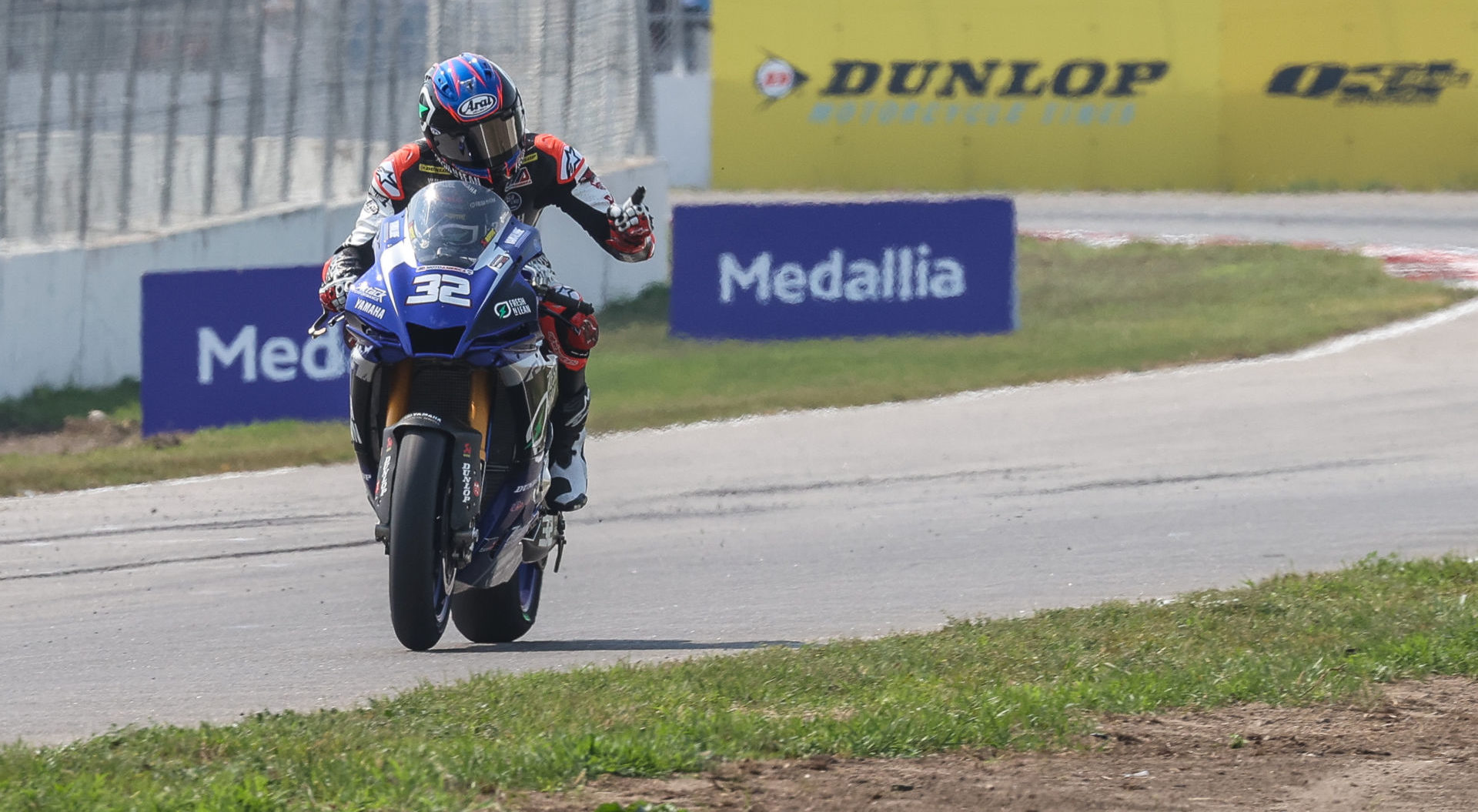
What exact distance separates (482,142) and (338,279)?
2.18ft

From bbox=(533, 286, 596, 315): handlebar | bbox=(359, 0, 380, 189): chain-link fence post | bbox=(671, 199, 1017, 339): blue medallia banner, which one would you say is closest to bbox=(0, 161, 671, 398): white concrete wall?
bbox=(359, 0, 380, 189): chain-link fence post

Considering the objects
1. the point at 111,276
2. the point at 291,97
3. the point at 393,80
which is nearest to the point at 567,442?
the point at 111,276

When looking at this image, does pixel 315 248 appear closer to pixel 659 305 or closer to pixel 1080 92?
pixel 659 305

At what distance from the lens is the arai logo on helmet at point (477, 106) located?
6.48m

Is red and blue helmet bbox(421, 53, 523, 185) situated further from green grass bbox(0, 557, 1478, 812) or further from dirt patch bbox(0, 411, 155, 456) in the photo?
dirt patch bbox(0, 411, 155, 456)

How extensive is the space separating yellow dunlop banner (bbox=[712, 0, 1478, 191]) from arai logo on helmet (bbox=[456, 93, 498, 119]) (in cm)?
2623

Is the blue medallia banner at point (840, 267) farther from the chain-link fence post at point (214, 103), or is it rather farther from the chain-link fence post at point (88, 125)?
the chain-link fence post at point (88, 125)

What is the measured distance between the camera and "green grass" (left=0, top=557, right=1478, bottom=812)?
4.36m

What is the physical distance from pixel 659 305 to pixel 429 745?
1610cm

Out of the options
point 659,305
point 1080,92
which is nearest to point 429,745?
point 659,305

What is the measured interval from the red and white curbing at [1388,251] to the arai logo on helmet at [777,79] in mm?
7729

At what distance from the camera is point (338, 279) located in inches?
254

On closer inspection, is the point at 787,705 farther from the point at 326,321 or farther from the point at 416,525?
the point at 326,321

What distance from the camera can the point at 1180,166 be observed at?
32.2 meters
